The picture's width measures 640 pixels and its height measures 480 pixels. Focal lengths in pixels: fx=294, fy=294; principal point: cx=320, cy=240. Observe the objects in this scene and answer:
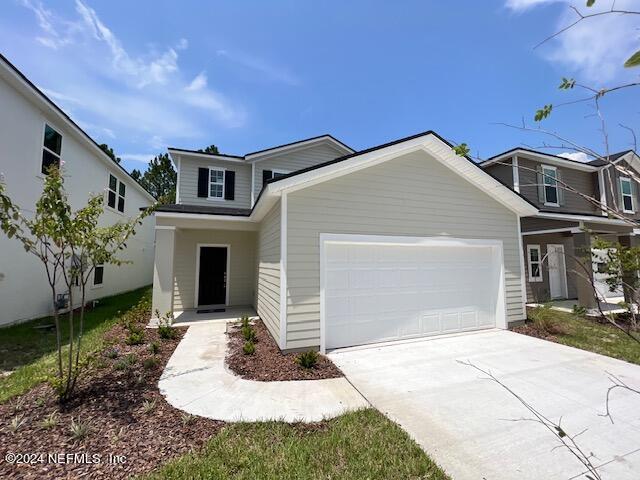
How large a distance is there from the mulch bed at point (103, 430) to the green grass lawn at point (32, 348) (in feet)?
1.65

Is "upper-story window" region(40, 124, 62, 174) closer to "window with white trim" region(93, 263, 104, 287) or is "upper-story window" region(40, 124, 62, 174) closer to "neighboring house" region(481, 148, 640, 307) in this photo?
"window with white trim" region(93, 263, 104, 287)

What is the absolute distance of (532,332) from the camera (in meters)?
7.61

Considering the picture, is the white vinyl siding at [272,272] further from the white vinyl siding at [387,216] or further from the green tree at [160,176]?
the green tree at [160,176]

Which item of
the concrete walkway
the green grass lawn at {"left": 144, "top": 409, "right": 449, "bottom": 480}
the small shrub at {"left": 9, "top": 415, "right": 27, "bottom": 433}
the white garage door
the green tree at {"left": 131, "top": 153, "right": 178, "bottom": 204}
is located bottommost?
the green grass lawn at {"left": 144, "top": 409, "right": 449, "bottom": 480}

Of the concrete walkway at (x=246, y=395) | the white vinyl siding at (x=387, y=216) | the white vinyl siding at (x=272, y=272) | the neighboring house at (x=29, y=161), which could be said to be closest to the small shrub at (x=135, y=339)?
the concrete walkway at (x=246, y=395)

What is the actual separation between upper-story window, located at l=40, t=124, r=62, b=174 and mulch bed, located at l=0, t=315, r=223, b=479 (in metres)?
8.11

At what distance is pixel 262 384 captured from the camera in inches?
182

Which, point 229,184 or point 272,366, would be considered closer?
point 272,366

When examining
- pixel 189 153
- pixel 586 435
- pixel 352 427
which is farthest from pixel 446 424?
pixel 189 153

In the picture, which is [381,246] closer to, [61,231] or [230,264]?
[61,231]

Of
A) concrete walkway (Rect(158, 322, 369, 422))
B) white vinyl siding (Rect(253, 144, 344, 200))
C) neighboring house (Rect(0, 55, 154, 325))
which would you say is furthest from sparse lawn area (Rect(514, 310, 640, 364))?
neighboring house (Rect(0, 55, 154, 325))

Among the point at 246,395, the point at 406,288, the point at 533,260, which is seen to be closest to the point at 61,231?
the point at 246,395

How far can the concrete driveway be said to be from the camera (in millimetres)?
2920

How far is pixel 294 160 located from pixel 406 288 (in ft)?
28.5
